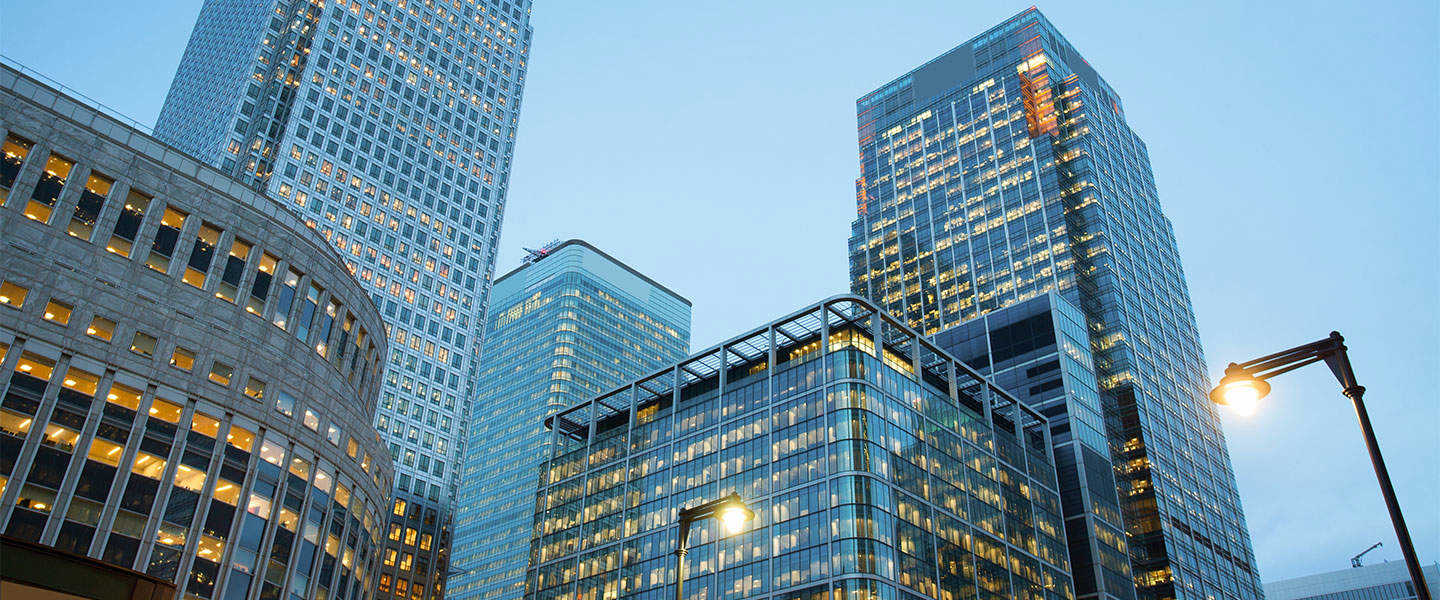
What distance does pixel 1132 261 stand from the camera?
171875mm

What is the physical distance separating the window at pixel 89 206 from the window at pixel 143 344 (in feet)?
18.7

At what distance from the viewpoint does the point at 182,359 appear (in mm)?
54875

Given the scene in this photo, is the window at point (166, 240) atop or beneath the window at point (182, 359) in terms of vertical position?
atop

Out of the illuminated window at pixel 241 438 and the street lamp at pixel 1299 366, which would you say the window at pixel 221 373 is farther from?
the street lamp at pixel 1299 366

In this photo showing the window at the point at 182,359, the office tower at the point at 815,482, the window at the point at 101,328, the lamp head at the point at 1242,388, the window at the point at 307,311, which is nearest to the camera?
the lamp head at the point at 1242,388

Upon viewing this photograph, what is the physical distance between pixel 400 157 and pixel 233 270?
88658mm

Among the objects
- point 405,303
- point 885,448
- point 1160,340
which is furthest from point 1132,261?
point 405,303

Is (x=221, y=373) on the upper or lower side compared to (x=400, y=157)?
lower

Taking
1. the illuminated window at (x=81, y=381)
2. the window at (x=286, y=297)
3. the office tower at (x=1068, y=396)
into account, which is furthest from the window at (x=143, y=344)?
the office tower at (x=1068, y=396)

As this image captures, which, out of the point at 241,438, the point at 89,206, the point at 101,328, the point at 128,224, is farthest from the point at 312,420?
the point at 89,206

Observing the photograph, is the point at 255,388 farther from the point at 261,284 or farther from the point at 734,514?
the point at 734,514

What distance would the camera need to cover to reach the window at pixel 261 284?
5925cm

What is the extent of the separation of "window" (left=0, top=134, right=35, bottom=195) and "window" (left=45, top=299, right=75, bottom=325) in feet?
19.0

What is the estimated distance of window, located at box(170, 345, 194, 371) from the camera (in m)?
54.4
